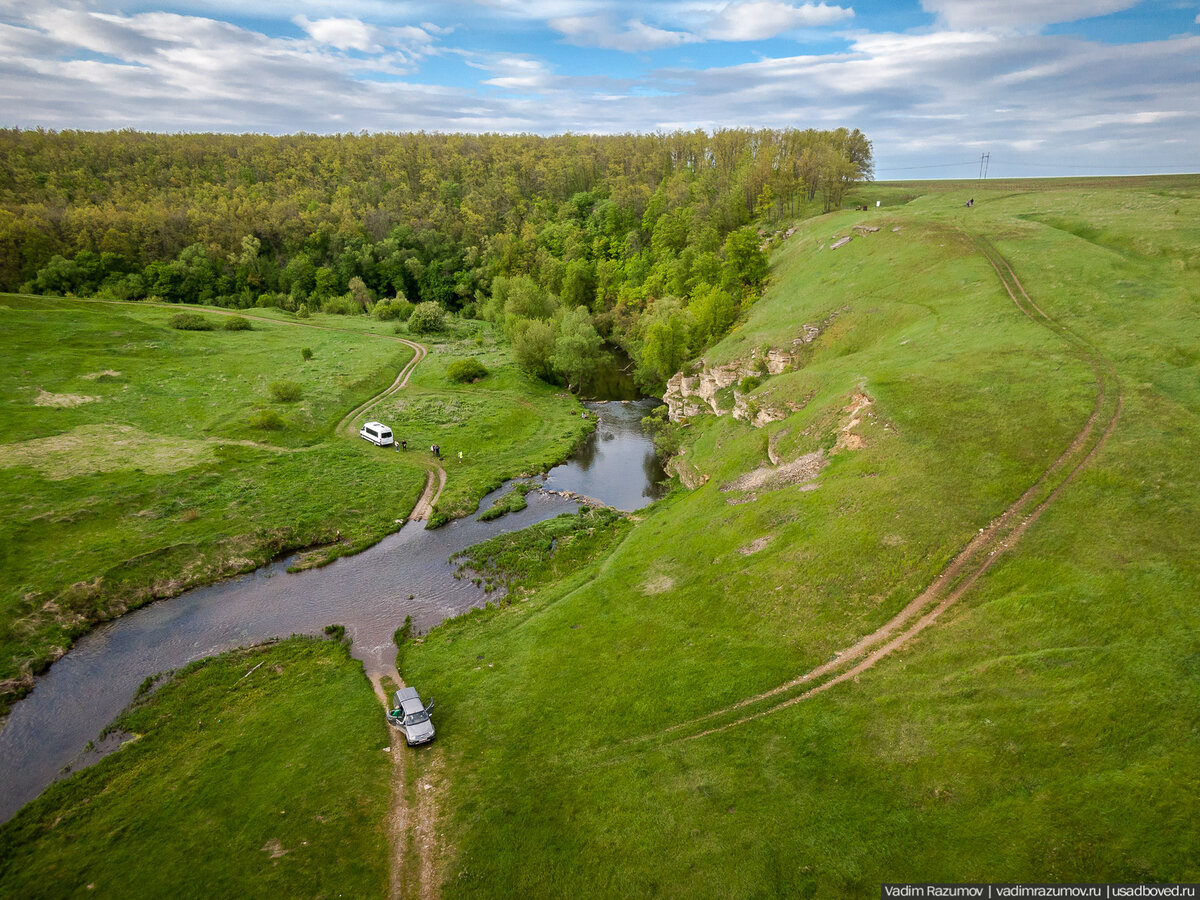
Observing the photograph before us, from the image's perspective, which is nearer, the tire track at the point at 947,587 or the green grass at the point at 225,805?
the green grass at the point at 225,805

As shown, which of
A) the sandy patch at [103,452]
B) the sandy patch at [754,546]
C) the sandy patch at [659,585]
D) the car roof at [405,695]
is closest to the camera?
the car roof at [405,695]

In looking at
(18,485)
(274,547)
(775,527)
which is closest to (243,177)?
A: (18,485)

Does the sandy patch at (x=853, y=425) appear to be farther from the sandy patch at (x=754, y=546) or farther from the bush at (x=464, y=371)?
the bush at (x=464, y=371)

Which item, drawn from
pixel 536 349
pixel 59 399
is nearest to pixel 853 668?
pixel 536 349

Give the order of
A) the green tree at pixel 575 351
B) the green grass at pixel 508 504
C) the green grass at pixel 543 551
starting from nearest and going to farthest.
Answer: the green grass at pixel 543 551 → the green grass at pixel 508 504 → the green tree at pixel 575 351

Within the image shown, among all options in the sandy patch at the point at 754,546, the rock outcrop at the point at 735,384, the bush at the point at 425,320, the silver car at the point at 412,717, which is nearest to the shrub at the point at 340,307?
the bush at the point at 425,320

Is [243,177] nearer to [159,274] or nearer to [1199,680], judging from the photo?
[159,274]

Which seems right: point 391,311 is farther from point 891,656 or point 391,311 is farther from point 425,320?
point 891,656
